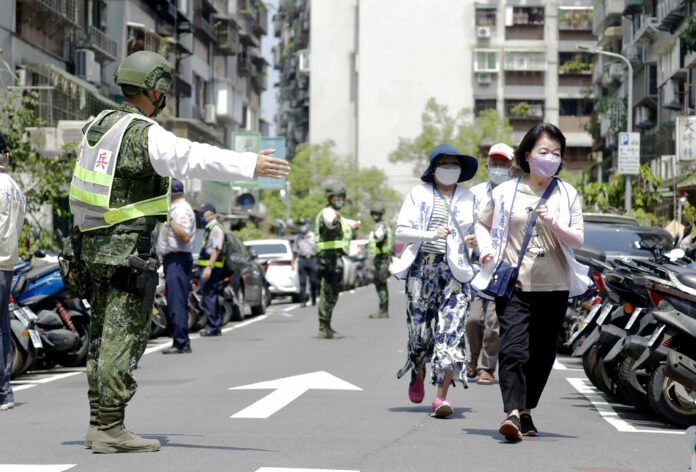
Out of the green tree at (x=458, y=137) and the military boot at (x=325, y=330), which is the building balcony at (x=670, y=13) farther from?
the military boot at (x=325, y=330)

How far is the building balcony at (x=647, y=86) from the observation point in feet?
207

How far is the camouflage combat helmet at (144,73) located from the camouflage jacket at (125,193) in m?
0.23

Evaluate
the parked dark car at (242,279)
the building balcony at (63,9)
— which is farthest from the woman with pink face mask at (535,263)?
the building balcony at (63,9)

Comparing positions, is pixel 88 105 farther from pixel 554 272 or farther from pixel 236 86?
pixel 236 86

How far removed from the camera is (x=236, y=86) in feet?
258

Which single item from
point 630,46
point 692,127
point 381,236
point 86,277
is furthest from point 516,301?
point 630,46

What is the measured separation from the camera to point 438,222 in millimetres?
9422

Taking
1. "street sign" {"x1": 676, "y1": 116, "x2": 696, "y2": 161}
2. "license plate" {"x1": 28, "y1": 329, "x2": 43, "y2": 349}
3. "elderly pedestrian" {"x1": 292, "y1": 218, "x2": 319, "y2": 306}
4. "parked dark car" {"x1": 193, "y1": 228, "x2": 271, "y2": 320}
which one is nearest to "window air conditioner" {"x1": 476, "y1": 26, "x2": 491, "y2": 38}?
"street sign" {"x1": 676, "y1": 116, "x2": 696, "y2": 161}

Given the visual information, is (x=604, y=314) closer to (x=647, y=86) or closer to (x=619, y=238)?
(x=619, y=238)

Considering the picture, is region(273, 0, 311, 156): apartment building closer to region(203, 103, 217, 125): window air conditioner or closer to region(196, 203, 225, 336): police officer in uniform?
region(203, 103, 217, 125): window air conditioner

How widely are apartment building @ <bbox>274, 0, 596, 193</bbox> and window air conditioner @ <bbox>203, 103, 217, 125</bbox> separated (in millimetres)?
31423

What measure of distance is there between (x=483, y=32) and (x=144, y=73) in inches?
3616

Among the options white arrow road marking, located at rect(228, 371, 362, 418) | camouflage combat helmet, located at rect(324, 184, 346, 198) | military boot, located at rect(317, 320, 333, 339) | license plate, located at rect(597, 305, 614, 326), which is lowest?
military boot, located at rect(317, 320, 333, 339)

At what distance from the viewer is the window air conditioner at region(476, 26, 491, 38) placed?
97.3 m
